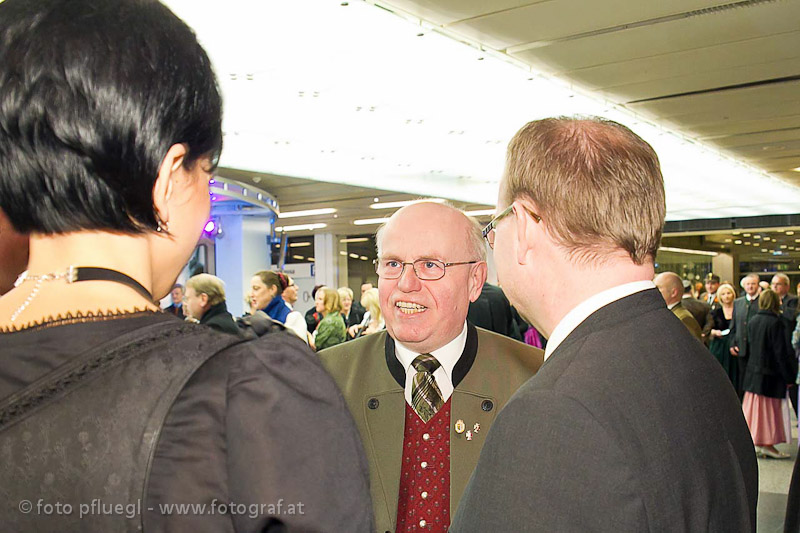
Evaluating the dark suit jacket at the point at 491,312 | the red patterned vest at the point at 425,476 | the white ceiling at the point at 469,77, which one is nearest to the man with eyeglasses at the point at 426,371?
the red patterned vest at the point at 425,476

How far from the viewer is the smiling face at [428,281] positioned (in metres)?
2.17

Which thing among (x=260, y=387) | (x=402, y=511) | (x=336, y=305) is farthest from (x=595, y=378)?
(x=336, y=305)

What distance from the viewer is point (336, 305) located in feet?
30.8

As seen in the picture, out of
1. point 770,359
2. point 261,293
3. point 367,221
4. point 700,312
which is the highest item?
point 367,221

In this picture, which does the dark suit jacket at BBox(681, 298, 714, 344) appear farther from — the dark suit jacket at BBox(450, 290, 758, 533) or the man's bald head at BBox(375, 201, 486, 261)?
the dark suit jacket at BBox(450, 290, 758, 533)

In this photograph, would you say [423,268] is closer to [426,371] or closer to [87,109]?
[426,371]

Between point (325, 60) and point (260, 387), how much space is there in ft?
19.8

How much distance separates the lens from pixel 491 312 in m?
5.98

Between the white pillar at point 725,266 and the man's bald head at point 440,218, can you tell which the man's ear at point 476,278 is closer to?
the man's bald head at point 440,218

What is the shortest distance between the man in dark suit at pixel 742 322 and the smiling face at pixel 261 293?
18.8ft

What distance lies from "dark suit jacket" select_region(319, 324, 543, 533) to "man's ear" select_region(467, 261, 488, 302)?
0.15 metres

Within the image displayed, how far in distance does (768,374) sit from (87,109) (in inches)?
344

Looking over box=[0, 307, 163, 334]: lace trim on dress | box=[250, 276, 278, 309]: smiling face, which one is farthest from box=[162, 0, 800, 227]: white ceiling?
box=[0, 307, 163, 334]: lace trim on dress

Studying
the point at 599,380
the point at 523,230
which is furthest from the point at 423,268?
the point at 599,380
